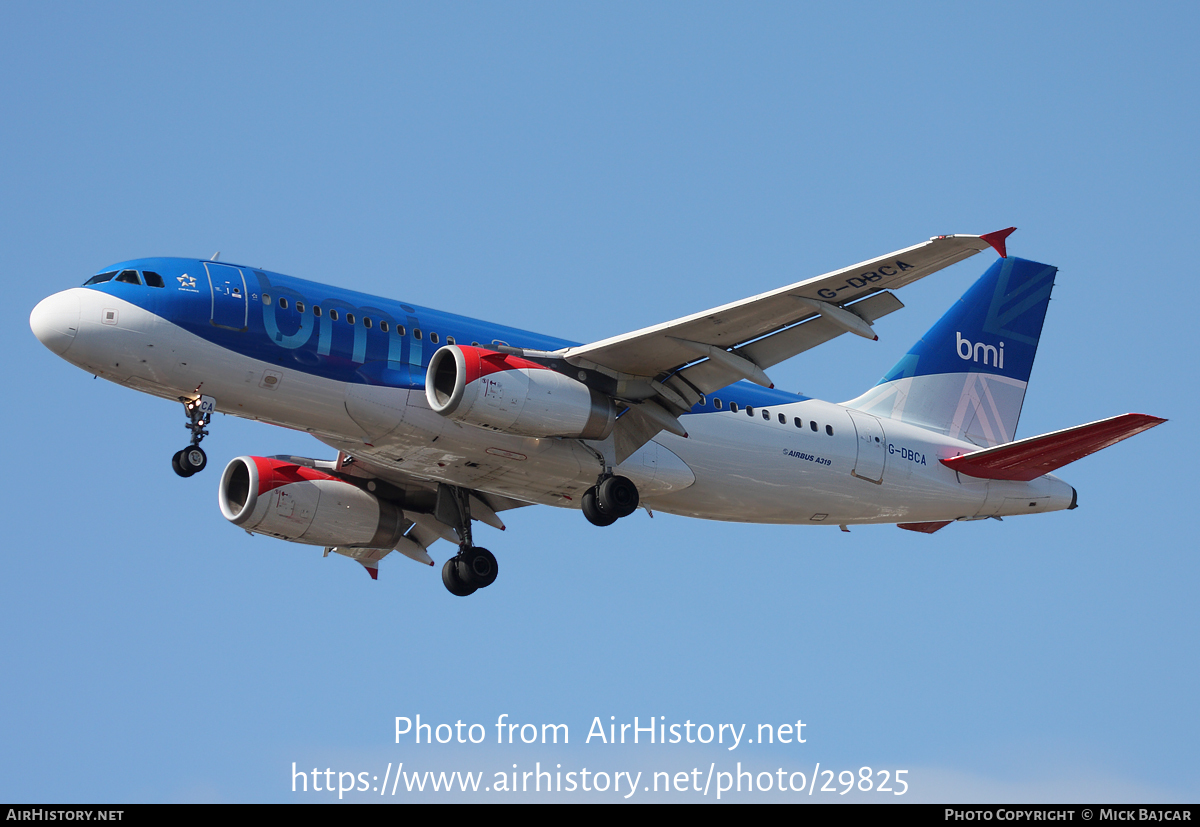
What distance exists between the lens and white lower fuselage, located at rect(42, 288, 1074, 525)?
966 inches

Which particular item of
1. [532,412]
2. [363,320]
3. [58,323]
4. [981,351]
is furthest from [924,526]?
[58,323]

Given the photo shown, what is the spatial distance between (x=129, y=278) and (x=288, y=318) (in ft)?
9.22

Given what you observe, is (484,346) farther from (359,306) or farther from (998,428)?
(998,428)

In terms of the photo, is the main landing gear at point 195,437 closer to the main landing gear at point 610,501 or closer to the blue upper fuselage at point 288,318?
the blue upper fuselage at point 288,318

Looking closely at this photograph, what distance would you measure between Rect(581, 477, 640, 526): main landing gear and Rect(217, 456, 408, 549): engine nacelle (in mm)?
6012

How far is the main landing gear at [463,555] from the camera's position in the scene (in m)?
30.3

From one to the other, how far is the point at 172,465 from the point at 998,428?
19.3 metres

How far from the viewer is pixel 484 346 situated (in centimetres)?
2678

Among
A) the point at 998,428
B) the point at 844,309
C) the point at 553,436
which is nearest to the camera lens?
the point at 844,309

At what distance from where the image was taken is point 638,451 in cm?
2794

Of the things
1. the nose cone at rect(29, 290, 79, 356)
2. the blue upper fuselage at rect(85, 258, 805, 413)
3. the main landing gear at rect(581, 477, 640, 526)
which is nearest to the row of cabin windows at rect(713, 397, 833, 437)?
the main landing gear at rect(581, 477, 640, 526)

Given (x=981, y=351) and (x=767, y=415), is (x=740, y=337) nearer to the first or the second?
(x=767, y=415)

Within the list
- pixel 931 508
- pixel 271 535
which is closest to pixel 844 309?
pixel 931 508

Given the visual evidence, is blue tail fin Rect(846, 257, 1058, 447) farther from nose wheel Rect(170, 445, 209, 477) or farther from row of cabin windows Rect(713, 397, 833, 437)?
nose wheel Rect(170, 445, 209, 477)
